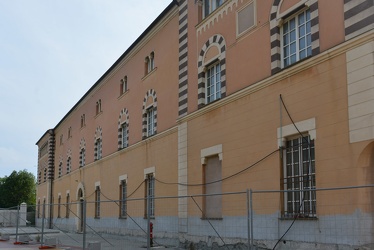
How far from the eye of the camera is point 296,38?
13219mm

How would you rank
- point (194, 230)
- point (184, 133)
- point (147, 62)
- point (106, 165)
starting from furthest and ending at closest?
point (106, 165), point (147, 62), point (184, 133), point (194, 230)

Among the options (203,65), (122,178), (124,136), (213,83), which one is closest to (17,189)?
(124,136)

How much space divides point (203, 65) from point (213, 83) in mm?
786

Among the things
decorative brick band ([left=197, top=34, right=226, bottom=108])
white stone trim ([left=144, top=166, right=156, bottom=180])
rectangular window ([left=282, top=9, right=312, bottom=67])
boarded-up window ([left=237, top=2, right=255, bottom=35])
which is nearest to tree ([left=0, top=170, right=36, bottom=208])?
white stone trim ([left=144, top=166, right=156, bottom=180])

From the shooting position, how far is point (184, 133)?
18719 millimetres

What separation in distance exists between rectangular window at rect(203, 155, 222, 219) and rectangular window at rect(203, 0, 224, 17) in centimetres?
550

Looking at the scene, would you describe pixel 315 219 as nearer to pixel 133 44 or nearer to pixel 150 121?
pixel 150 121

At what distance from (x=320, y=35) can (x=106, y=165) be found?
19776 millimetres

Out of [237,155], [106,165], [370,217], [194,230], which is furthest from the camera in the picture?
[106,165]

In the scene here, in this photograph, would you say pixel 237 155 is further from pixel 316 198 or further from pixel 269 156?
pixel 316 198

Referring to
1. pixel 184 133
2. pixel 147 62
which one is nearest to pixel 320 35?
pixel 184 133

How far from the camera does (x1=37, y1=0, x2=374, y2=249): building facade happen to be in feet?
36.0

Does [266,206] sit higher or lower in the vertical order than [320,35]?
lower

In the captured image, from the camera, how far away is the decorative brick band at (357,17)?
10.6 meters
